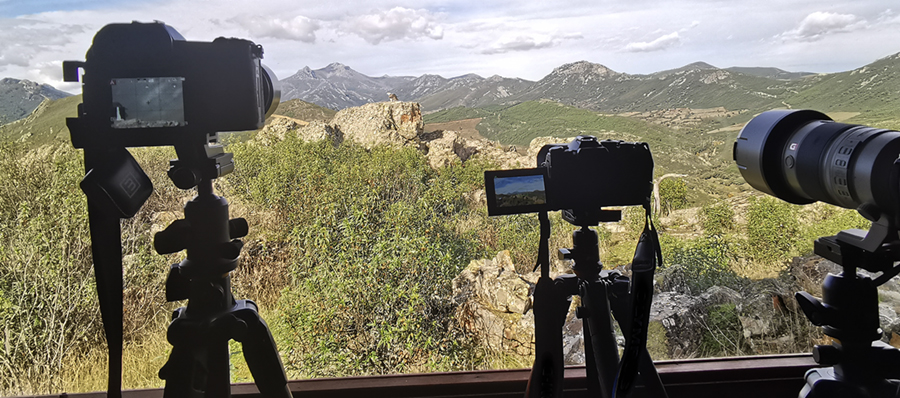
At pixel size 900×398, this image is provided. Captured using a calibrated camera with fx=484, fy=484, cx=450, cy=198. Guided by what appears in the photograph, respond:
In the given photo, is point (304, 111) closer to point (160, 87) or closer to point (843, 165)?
point (160, 87)

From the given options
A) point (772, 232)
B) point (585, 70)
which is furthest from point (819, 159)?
point (585, 70)

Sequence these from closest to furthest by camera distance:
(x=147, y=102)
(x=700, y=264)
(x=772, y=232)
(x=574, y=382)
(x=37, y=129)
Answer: (x=147, y=102) < (x=574, y=382) < (x=37, y=129) < (x=700, y=264) < (x=772, y=232)

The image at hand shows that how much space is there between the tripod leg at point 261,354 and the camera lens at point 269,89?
294mm

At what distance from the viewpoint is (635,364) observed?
75cm

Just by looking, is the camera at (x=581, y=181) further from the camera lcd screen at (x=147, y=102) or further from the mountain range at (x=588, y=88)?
the mountain range at (x=588, y=88)

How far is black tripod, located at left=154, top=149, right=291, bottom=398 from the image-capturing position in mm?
631

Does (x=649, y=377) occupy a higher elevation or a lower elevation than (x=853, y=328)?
lower

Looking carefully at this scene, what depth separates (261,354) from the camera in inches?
27.0

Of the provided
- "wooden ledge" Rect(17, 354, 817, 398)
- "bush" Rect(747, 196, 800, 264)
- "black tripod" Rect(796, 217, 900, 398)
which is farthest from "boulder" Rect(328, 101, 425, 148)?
"black tripod" Rect(796, 217, 900, 398)

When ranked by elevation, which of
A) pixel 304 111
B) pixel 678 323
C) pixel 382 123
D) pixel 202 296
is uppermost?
pixel 304 111

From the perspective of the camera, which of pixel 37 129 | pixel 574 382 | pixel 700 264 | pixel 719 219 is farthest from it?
pixel 719 219

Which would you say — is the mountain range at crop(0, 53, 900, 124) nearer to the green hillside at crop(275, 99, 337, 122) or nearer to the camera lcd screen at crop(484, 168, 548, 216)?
the green hillside at crop(275, 99, 337, 122)

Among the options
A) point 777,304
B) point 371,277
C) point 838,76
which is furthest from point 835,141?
Result: point 838,76

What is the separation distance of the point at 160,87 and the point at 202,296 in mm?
272
